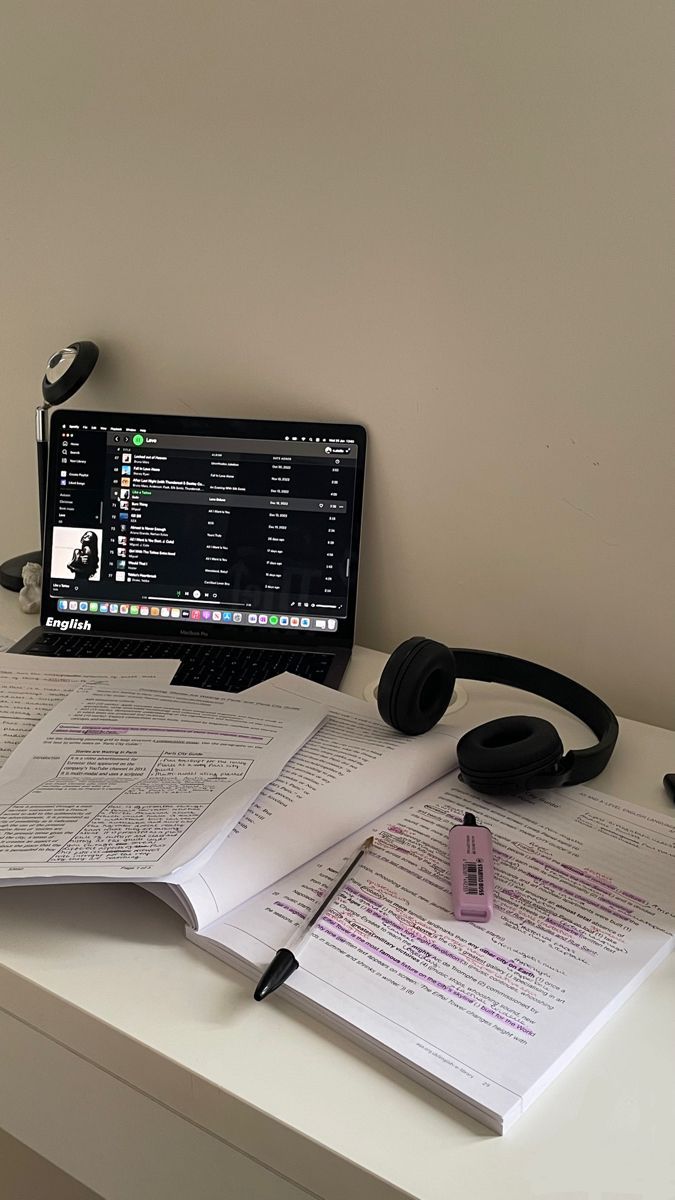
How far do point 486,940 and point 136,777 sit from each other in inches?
11.3

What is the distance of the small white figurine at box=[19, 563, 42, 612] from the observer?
1198 millimetres

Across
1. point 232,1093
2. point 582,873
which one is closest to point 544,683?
point 582,873

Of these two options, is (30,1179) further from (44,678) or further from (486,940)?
(486,940)

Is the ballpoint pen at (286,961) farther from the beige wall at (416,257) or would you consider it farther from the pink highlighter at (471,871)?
the beige wall at (416,257)

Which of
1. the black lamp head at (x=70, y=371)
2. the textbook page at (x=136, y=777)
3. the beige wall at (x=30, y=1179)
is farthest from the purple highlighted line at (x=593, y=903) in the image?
the black lamp head at (x=70, y=371)

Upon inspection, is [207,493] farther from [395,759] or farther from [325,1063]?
[325,1063]

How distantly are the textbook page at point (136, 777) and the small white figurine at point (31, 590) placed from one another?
27cm

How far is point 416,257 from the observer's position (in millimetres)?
1021

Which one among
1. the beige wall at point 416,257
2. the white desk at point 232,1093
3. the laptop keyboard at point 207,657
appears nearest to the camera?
the white desk at point 232,1093

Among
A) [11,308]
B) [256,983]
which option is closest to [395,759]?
[256,983]

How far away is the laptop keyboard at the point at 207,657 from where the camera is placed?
103cm

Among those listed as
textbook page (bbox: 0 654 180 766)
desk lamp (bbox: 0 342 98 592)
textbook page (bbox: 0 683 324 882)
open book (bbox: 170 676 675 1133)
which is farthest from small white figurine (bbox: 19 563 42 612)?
open book (bbox: 170 676 675 1133)

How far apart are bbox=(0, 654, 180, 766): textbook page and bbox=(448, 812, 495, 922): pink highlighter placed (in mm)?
352

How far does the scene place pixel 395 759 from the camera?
850mm
